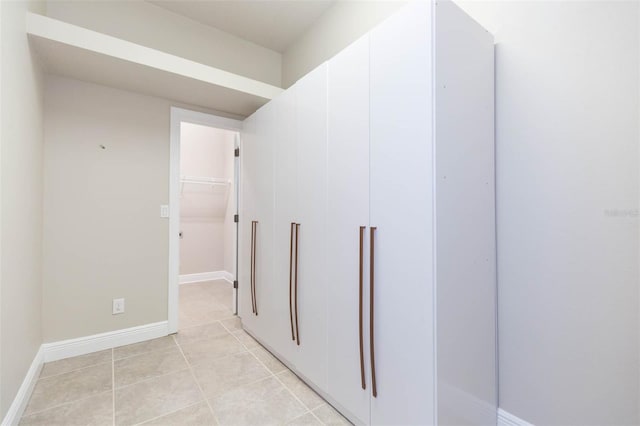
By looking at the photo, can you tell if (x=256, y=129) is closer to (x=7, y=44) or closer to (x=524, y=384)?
(x=7, y=44)

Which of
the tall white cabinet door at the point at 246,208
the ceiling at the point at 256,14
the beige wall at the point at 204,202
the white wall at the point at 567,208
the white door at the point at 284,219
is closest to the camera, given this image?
the white wall at the point at 567,208

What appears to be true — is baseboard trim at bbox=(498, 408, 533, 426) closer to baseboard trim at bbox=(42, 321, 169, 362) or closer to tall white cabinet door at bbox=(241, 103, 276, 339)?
tall white cabinet door at bbox=(241, 103, 276, 339)

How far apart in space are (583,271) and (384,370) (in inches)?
37.4

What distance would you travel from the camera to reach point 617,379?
3.80 ft

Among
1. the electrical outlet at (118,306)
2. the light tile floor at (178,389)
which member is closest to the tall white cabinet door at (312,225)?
the light tile floor at (178,389)

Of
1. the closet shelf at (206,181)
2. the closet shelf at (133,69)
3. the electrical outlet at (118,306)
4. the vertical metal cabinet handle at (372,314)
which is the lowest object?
the electrical outlet at (118,306)

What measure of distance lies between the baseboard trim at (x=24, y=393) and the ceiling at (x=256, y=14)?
2872mm

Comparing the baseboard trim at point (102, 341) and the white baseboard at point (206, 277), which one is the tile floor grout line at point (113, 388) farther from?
the white baseboard at point (206, 277)

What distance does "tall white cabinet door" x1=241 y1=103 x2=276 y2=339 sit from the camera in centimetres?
230

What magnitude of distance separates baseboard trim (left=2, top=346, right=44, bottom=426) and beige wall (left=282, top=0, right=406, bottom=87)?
3.05 metres

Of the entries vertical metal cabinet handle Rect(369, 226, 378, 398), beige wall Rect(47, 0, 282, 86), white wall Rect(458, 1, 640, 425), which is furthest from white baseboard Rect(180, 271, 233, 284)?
white wall Rect(458, 1, 640, 425)

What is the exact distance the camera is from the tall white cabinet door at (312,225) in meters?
1.72

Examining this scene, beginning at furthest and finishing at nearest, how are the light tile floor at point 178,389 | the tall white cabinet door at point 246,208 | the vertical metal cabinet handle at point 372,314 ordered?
the tall white cabinet door at point 246,208
the light tile floor at point 178,389
the vertical metal cabinet handle at point 372,314

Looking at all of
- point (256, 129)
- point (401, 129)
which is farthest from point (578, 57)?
point (256, 129)
